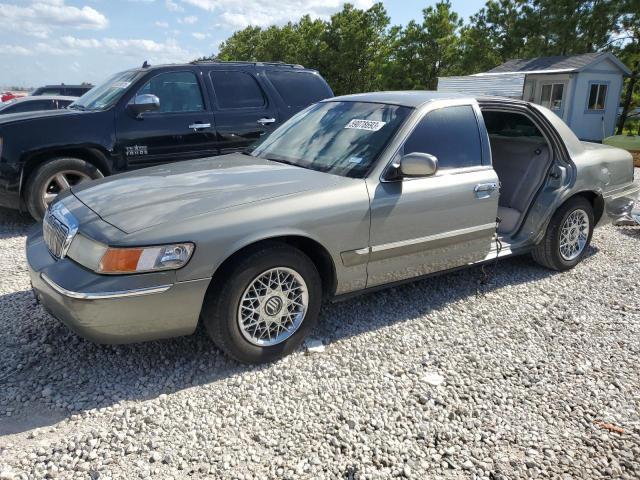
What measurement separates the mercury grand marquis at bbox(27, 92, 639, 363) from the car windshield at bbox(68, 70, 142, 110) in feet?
9.69

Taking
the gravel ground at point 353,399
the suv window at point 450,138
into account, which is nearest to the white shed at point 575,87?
the suv window at point 450,138

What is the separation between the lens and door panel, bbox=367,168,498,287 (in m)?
3.69

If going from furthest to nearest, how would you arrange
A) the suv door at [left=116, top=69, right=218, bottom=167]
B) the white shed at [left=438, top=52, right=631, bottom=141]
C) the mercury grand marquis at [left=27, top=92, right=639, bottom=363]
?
the white shed at [left=438, top=52, right=631, bottom=141]
the suv door at [left=116, top=69, right=218, bottom=167]
the mercury grand marquis at [left=27, top=92, right=639, bottom=363]

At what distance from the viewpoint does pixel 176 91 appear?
6.78 metres

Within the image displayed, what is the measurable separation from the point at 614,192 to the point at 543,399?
3236 mm

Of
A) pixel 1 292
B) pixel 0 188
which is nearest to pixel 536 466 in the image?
pixel 1 292

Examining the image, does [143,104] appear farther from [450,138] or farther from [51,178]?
[450,138]

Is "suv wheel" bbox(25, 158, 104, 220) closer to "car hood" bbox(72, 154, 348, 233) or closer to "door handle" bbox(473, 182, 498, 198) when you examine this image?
"car hood" bbox(72, 154, 348, 233)

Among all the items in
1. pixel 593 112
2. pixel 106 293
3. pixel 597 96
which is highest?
pixel 106 293

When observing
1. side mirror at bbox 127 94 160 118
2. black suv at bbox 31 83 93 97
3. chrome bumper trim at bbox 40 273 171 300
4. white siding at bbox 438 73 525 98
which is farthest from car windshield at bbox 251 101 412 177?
white siding at bbox 438 73 525 98

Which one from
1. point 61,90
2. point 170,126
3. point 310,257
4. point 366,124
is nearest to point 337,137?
point 366,124

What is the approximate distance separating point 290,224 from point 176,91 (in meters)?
4.28

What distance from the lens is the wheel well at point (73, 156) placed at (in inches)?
238

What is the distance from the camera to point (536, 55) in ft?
95.7
